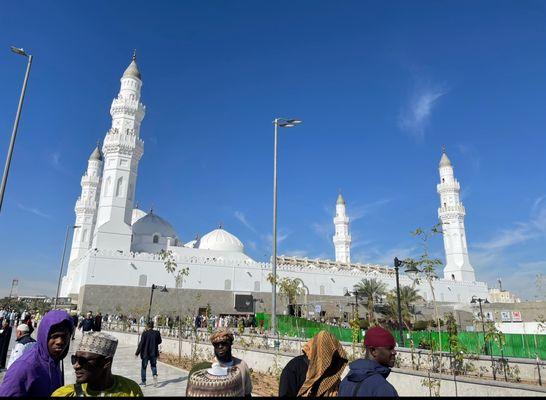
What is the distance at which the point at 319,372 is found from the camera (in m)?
3.18

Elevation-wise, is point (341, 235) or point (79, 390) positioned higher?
point (341, 235)

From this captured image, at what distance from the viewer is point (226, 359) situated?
142 inches

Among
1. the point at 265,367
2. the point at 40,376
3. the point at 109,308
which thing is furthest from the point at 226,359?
the point at 109,308

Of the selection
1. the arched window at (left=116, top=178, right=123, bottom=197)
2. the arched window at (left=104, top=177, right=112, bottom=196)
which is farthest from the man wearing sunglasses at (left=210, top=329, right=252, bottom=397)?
Answer: the arched window at (left=104, top=177, right=112, bottom=196)

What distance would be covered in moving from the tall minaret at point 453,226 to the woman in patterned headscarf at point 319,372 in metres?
53.2

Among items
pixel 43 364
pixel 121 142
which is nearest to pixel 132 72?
pixel 121 142

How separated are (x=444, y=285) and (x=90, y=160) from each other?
51005 mm

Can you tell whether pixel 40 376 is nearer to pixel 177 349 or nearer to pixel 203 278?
pixel 177 349

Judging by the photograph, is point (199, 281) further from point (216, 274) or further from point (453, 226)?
point (453, 226)

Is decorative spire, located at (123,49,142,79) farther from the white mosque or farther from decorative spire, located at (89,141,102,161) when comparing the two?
decorative spire, located at (89,141,102,161)

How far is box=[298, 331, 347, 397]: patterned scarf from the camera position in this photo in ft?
10.3

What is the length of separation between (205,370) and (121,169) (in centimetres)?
3856

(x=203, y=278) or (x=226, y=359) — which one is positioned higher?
(x=203, y=278)

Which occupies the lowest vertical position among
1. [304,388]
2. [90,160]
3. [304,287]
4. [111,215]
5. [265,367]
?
[265,367]
